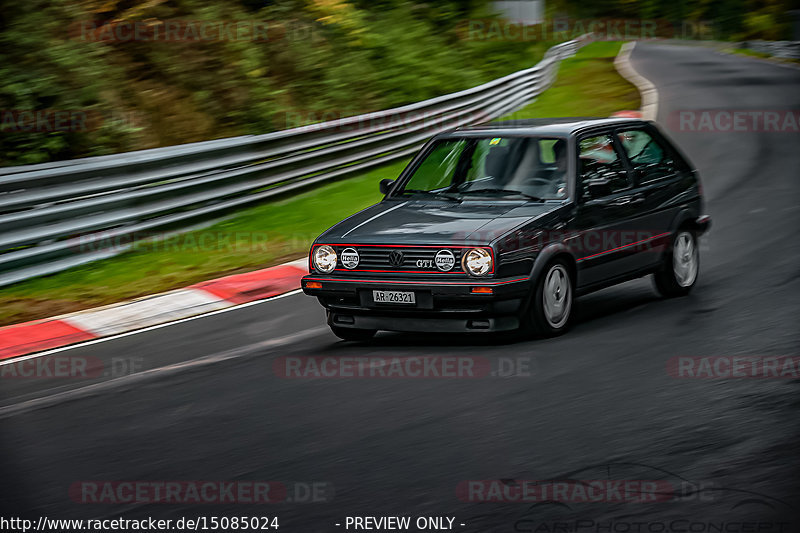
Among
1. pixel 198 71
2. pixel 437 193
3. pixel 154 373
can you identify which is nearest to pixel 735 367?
Answer: pixel 437 193

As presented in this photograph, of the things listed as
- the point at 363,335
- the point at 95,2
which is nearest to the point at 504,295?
the point at 363,335

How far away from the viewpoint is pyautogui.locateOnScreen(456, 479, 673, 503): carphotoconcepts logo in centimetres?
469

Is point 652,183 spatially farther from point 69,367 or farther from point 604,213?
point 69,367

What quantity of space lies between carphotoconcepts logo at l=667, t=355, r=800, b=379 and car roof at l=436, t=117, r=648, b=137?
2237 mm

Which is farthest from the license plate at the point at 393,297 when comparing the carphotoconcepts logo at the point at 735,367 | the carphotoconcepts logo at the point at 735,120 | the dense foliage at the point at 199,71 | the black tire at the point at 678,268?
the carphotoconcepts logo at the point at 735,120

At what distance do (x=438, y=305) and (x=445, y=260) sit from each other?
0.33 meters

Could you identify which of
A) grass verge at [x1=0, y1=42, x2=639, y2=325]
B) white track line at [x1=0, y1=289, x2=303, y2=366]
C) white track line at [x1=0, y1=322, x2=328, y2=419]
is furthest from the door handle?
grass verge at [x1=0, y1=42, x2=639, y2=325]

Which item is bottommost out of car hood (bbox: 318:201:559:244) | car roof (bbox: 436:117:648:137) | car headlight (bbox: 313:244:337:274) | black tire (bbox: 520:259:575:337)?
black tire (bbox: 520:259:575:337)

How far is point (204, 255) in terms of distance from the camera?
12609mm

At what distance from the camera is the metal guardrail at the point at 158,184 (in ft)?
37.3

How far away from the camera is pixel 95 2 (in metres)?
17.0

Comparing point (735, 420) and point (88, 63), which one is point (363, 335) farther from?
point (88, 63)

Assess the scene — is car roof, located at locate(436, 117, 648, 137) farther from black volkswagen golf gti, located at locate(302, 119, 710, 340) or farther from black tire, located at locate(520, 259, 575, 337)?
black tire, located at locate(520, 259, 575, 337)

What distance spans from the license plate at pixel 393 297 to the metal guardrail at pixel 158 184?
528cm
